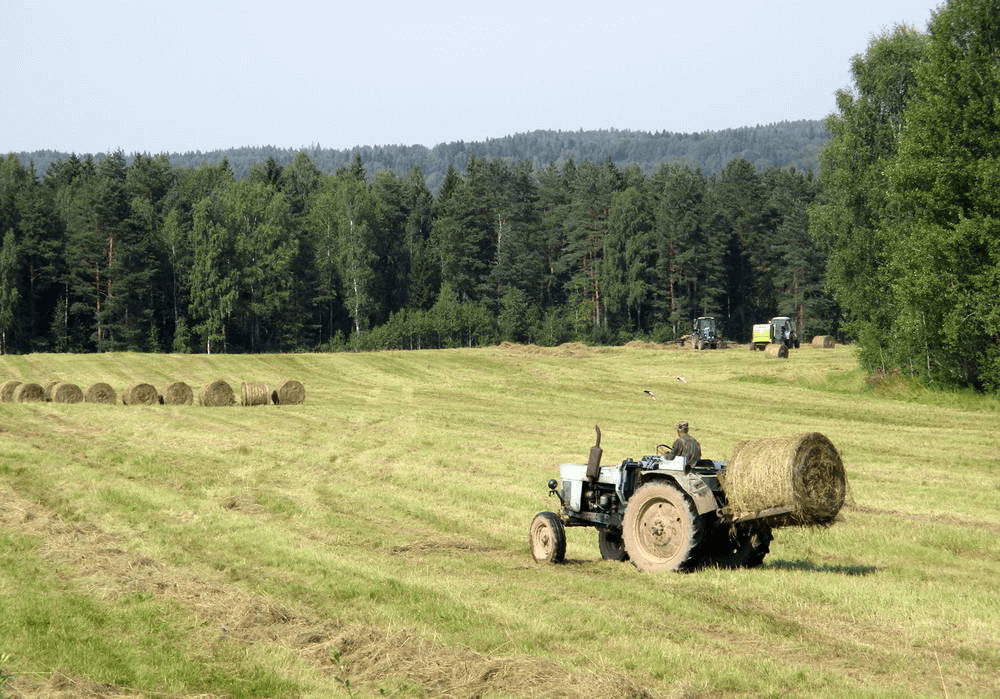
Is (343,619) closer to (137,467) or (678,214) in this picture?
(137,467)

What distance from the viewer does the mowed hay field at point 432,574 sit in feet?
31.0

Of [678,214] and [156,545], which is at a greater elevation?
[678,214]

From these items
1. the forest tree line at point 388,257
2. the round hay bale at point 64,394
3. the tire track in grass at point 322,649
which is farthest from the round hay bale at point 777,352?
the tire track in grass at point 322,649

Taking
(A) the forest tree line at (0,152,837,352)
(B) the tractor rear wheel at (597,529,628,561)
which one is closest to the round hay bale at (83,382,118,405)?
Result: (B) the tractor rear wheel at (597,529,628,561)

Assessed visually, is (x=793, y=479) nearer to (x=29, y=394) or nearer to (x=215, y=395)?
(x=215, y=395)

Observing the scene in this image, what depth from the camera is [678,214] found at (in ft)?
351

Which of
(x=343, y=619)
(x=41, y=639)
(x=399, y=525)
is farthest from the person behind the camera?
(x=399, y=525)

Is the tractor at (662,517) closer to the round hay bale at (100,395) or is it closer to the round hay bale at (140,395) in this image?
the round hay bale at (140,395)

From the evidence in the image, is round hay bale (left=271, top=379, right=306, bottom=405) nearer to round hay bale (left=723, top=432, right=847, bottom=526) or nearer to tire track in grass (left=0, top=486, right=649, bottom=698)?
tire track in grass (left=0, top=486, right=649, bottom=698)

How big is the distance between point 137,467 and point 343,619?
14.1m

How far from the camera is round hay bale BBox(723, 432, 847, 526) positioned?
12609 millimetres

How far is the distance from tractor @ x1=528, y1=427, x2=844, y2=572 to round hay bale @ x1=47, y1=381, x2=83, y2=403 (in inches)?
1100

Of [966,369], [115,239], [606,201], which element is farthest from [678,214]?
[966,369]

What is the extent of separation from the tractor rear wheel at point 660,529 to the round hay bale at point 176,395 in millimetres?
28432
